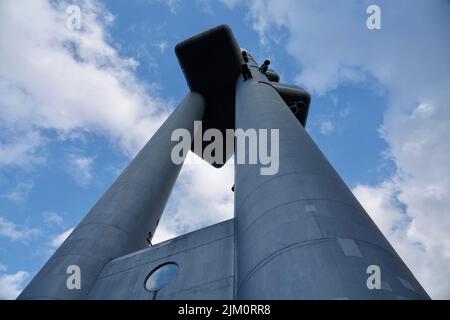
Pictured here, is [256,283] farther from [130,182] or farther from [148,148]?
[148,148]

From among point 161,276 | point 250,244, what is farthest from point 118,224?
point 250,244

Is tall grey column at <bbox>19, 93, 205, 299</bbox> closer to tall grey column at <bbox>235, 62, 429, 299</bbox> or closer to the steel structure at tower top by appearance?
the steel structure at tower top

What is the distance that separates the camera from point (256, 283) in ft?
19.7

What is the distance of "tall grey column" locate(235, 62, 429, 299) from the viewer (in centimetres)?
520

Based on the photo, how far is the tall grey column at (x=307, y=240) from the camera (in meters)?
5.20

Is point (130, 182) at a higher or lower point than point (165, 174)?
lower

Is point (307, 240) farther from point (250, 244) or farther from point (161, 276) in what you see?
point (161, 276)

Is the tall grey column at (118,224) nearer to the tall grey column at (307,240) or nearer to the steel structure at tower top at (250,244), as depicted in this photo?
the steel structure at tower top at (250,244)

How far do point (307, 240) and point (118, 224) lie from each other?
26.5ft

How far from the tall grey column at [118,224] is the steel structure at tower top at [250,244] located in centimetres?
4

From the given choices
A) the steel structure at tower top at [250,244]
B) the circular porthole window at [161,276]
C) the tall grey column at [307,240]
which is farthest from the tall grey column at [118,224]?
the tall grey column at [307,240]

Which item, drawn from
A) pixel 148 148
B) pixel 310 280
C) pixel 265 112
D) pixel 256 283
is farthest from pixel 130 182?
pixel 310 280

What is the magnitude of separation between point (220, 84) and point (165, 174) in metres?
13.0
